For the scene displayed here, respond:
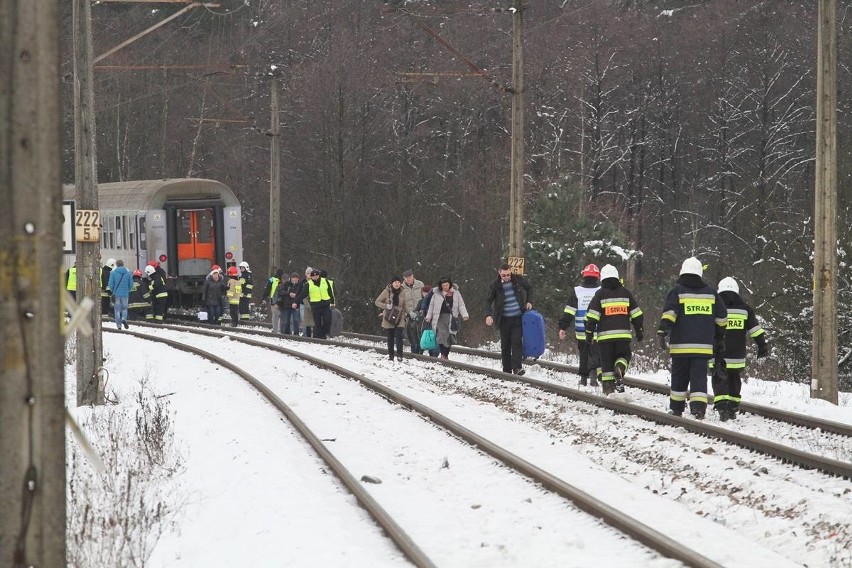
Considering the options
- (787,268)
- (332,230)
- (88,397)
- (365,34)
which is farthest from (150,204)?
(365,34)

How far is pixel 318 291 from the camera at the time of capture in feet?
86.2

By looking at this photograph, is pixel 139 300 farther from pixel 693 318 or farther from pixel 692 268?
pixel 693 318

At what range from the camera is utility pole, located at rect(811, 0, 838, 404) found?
1595cm

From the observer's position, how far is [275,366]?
20.0 m

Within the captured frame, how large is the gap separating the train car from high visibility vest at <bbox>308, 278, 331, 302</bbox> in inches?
278

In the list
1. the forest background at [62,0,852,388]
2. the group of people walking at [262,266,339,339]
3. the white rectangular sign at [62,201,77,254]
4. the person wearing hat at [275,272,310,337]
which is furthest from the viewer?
the forest background at [62,0,852,388]

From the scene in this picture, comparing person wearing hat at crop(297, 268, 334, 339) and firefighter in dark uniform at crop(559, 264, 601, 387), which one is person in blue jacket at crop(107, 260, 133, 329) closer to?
person wearing hat at crop(297, 268, 334, 339)

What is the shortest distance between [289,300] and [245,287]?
13.5ft

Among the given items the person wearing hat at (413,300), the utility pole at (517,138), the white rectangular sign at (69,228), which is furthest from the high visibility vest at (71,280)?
the white rectangular sign at (69,228)

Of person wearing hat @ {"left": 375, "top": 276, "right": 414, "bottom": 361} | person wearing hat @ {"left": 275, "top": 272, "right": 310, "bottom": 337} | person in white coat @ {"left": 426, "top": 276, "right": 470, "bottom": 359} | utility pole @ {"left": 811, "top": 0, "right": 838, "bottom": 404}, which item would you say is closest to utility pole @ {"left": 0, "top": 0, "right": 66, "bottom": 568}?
utility pole @ {"left": 811, "top": 0, "right": 838, "bottom": 404}

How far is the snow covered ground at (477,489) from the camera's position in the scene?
7.46m

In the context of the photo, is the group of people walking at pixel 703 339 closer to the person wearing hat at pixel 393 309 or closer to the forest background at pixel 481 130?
the person wearing hat at pixel 393 309

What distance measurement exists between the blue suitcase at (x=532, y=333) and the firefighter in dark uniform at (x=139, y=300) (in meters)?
15.3

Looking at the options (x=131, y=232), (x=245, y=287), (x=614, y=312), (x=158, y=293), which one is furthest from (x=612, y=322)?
(x=131, y=232)
